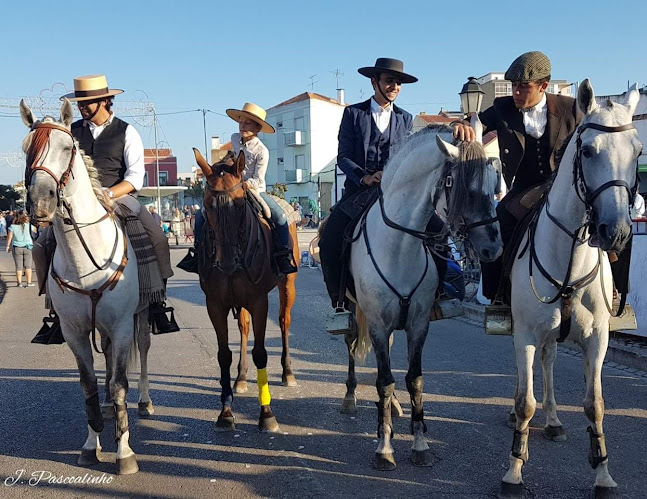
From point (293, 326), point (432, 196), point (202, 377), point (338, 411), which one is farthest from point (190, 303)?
point (432, 196)

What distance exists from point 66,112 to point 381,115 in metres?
2.76

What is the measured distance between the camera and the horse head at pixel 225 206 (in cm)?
491

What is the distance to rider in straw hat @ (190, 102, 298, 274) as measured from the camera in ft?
19.5

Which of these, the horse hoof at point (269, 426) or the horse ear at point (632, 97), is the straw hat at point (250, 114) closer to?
the horse hoof at point (269, 426)

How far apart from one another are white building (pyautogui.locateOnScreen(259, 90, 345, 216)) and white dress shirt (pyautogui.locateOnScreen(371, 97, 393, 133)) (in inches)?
2047

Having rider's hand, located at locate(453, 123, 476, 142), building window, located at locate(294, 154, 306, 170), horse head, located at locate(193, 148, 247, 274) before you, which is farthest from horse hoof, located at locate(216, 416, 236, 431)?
building window, located at locate(294, 154, 306, 170)

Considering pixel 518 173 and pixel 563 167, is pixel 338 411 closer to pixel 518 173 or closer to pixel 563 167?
pixel 518 173

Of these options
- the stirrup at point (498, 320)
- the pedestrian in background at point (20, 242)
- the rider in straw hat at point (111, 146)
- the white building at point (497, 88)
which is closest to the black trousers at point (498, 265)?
the stirrup at point (498, 320)

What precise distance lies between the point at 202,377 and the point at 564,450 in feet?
13.7

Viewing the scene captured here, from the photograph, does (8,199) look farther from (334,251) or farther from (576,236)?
(576,236)

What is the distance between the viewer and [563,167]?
152 inches

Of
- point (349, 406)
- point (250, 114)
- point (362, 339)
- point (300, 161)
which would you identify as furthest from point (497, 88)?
point (349, 406)

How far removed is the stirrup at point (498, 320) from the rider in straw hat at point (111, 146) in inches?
115

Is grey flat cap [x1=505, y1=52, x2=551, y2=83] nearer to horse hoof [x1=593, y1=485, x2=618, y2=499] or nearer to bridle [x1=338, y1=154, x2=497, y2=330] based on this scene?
bridle [x1=338, y1=154, x2=497, y2=330]
